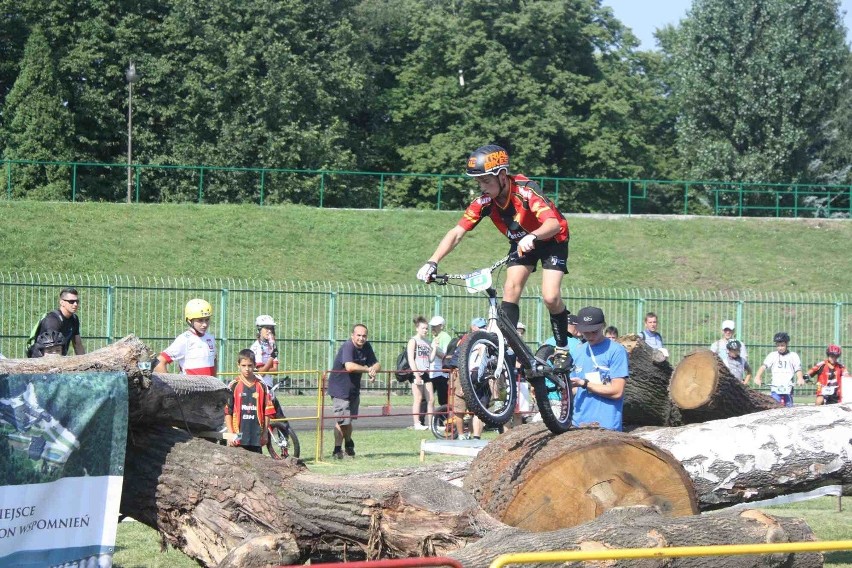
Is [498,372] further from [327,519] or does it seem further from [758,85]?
[758,85]

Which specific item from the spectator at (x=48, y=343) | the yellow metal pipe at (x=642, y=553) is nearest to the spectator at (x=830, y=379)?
the spectator at (x=48, y=343)

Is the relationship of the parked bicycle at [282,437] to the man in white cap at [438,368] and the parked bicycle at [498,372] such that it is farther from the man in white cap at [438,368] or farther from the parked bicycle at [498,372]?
the parked bicycle at [498,372]

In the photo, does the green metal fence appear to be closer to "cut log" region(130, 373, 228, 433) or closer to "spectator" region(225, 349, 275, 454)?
"spectator" region(225, 349, 275, 454)

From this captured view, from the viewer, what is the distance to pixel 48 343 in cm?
1138

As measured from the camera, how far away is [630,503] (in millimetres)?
7633

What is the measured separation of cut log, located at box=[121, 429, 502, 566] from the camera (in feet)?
21.1

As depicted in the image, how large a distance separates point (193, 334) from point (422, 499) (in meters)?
5.44

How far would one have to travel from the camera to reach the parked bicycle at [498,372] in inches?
308

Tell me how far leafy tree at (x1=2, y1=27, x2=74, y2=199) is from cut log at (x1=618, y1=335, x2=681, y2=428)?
35.9 metres

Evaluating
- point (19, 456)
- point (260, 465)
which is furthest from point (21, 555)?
point (260, 465)

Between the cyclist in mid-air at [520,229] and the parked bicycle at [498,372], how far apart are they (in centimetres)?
15

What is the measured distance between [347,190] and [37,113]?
12464 mm

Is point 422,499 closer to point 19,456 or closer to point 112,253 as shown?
point 19,456

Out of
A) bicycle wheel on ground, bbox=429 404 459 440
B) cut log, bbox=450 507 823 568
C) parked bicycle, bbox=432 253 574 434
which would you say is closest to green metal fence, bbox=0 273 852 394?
bicycle wheel on ground, bbox=429 404 459 440
